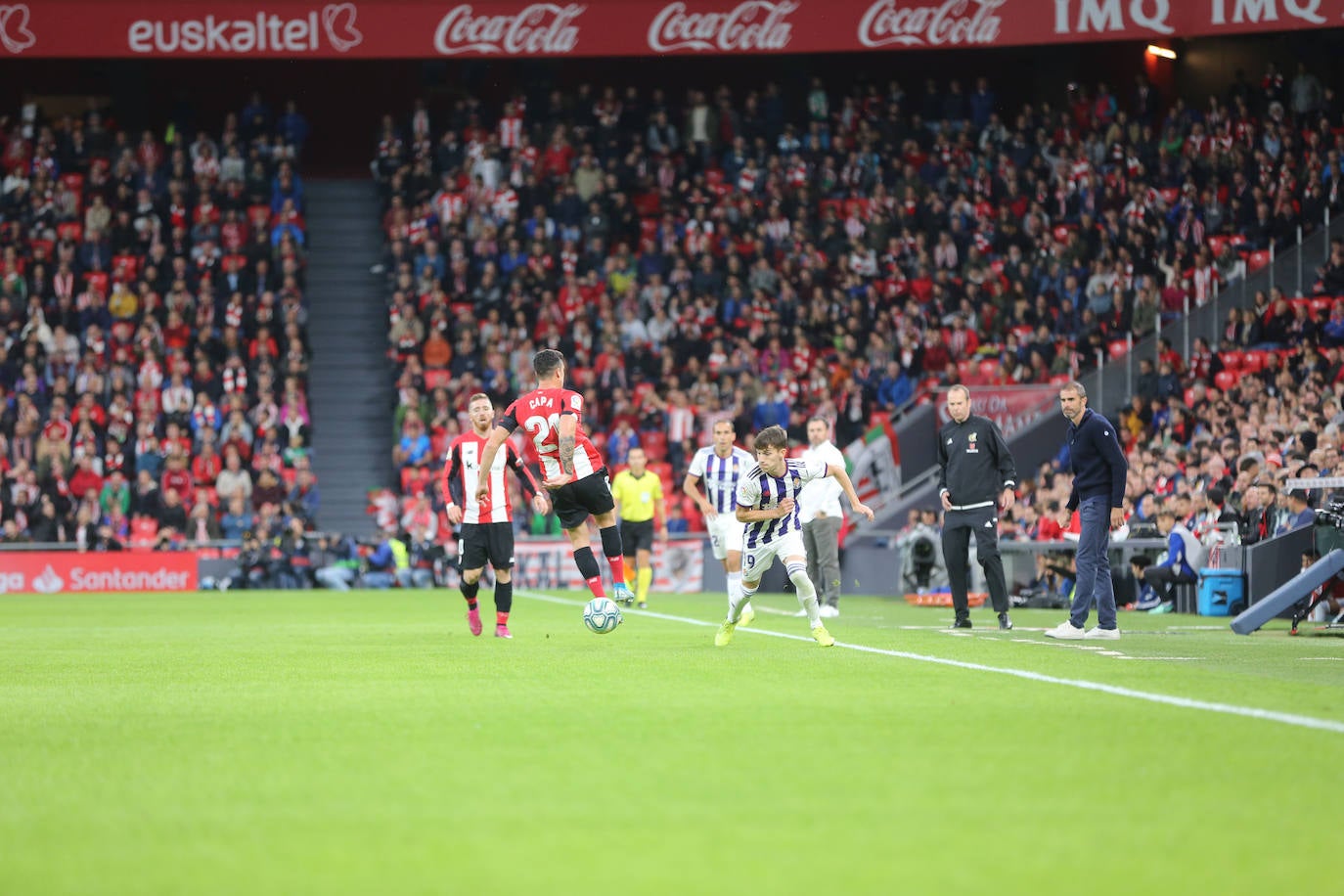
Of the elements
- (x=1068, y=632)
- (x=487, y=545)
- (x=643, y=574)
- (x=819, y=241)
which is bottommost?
(x=1068, y=632)

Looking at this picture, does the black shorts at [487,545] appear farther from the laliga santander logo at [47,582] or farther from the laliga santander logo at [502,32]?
the laliga santander logo at [502,32]

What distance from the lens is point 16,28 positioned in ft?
113

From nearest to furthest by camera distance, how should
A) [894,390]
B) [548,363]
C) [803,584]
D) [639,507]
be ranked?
1. [803,584]
2. [548,363]
3. [639,507]
4. [894,390]

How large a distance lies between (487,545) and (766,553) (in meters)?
3.34

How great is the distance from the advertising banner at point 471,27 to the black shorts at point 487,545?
21357mm

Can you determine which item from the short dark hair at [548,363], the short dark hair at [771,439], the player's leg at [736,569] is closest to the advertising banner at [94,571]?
the player's leg at [736,569]

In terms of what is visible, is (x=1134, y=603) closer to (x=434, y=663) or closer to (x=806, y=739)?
(x=434, y=663)

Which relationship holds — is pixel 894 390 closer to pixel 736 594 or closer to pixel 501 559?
pixel 501 559

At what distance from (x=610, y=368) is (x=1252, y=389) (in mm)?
12348

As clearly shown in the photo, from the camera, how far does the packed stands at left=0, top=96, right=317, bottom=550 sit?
31359 mm

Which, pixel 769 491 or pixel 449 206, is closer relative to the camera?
pixel 769 491

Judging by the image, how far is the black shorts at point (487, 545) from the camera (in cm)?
1563

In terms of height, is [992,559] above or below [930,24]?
below

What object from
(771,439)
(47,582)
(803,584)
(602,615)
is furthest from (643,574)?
(47,582)
